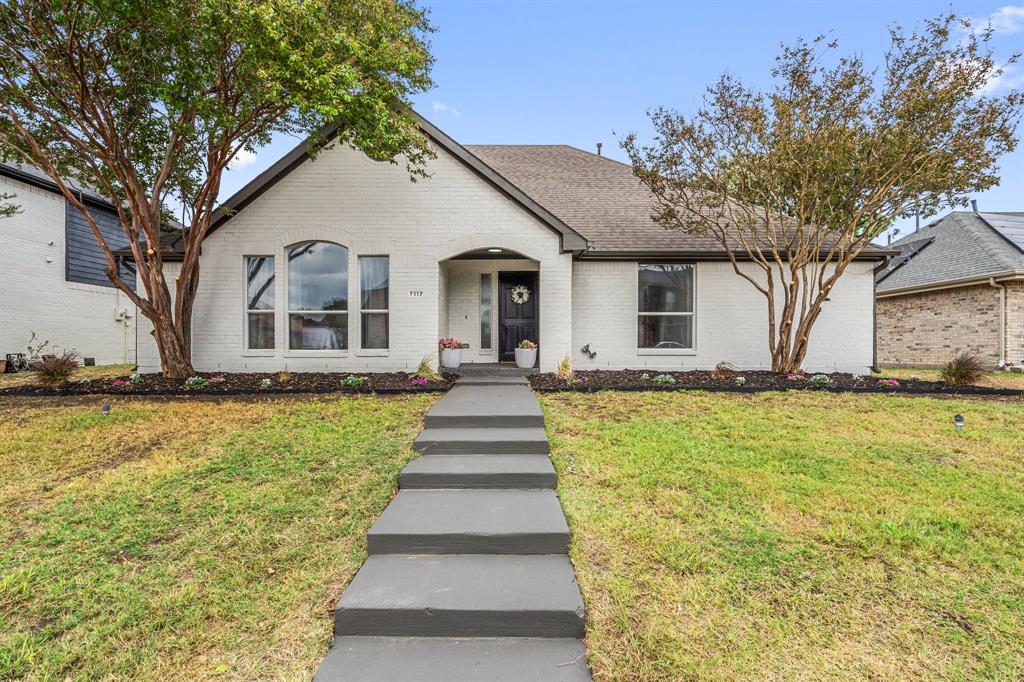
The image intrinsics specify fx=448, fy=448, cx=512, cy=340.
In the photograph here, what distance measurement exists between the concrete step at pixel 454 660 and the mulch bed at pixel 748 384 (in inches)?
209

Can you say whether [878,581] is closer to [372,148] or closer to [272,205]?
[372,148]

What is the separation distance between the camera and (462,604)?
106 inches

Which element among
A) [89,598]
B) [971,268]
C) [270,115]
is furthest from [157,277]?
[971,268]

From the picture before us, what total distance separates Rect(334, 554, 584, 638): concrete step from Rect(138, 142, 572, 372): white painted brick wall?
247 inches

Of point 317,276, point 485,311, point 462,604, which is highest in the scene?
point 317,276

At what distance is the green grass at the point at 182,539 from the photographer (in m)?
2.45

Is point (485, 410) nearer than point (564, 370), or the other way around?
point (485, 410)

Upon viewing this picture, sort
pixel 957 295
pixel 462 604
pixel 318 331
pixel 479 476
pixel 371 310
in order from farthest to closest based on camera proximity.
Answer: pixel 957 295, pixel 318 331, pixel 371 310, pixel 479 476, pixel 462 604

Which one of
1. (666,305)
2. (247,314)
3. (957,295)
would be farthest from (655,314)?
(957,295)

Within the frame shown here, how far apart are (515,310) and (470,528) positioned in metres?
7.75

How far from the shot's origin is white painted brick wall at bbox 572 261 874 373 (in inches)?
395

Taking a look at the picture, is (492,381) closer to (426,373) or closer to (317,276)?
(426,373)

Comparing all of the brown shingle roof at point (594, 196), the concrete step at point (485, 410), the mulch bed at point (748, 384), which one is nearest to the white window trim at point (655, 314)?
the brown shingle roof at point (594, 196)

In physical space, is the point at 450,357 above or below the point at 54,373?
above
